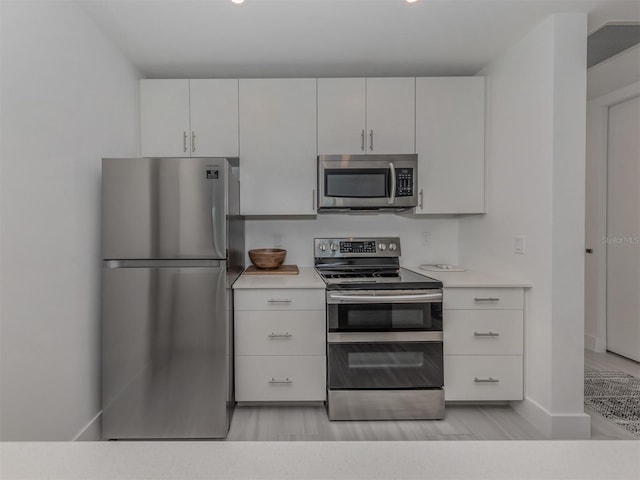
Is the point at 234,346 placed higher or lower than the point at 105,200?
lower

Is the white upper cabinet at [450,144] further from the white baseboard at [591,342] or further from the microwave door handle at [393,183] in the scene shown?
the white baseboard at [591,342]

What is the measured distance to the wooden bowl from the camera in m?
2.83

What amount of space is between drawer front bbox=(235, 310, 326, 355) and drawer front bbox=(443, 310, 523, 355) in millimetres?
829

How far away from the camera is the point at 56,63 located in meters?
1.78

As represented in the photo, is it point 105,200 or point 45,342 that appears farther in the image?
point 105,200

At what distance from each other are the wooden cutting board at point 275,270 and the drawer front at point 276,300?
1.14 ft

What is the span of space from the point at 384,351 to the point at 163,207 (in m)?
1.58

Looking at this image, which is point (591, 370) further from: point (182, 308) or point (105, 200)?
point (105, 200)

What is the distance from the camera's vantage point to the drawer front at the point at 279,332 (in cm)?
235

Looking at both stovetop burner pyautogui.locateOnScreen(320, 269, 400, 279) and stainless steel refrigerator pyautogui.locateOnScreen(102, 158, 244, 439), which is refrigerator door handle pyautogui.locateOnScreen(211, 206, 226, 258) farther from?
stovetop burner pyautogui.locateOnScreen(320, 269, 400, 279)

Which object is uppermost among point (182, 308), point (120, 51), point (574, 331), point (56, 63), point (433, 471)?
point (120, 51)

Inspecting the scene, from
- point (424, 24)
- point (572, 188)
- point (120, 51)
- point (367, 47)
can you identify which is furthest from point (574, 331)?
point (120, 51)

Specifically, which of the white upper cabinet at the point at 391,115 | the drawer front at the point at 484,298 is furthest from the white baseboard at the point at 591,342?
the white upper cabinet at the point at 391,115

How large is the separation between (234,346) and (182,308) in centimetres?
44
